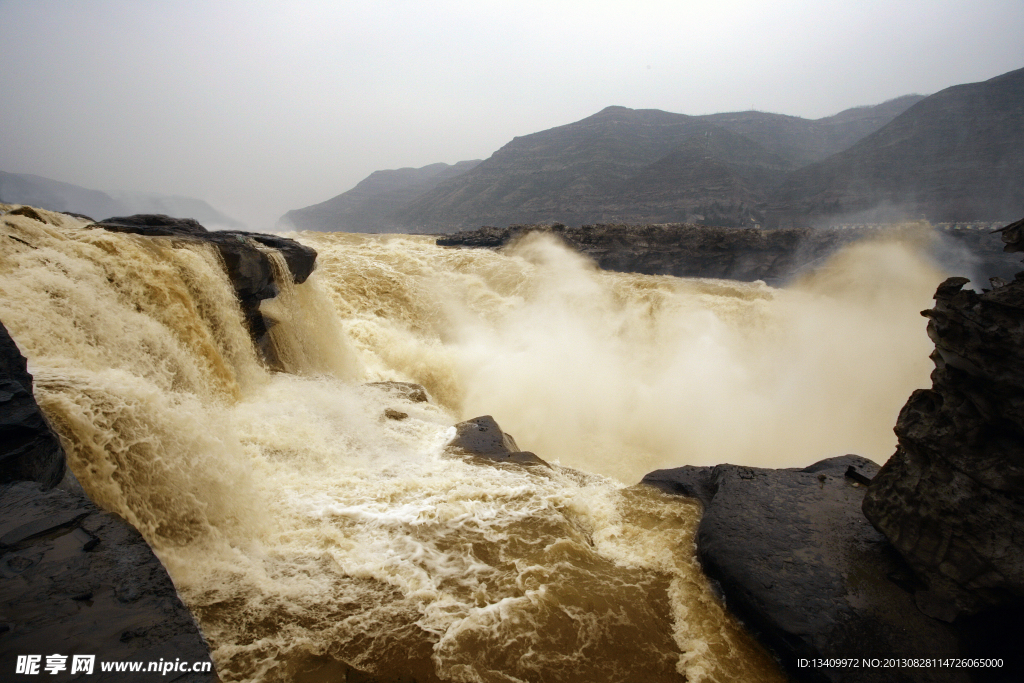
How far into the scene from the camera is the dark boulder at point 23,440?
267cm

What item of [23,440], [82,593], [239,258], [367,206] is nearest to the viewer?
[82,593]

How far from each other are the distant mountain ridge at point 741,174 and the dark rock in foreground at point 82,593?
47.1 meters

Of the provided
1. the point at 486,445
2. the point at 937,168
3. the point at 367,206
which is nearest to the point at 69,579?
the point at 486,445

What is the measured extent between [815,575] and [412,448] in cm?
441

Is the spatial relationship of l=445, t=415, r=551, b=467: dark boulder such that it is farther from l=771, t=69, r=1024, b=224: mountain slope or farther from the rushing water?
l=771, t=69, r=1024, b=224: mountain slope

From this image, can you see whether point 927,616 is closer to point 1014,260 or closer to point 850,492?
point 850,492

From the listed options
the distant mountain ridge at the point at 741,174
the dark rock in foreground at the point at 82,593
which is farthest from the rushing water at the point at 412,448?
the distant mountain ridge at the point at 741,174

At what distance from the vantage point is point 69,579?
82.6 inches

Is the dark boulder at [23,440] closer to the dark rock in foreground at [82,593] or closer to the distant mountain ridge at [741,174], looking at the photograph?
the dark rock in foreground at [82,593]

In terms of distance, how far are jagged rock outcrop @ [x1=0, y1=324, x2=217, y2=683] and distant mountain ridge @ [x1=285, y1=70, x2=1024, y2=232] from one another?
4709cm

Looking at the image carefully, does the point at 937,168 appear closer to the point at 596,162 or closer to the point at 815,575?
the point at 596,162

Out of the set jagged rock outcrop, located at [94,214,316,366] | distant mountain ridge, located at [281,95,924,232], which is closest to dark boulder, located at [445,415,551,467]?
jagged rock outcrop, located at [94,214,316,366]

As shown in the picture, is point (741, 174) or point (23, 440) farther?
point (741, 174)

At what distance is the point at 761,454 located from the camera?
8.36 meters
